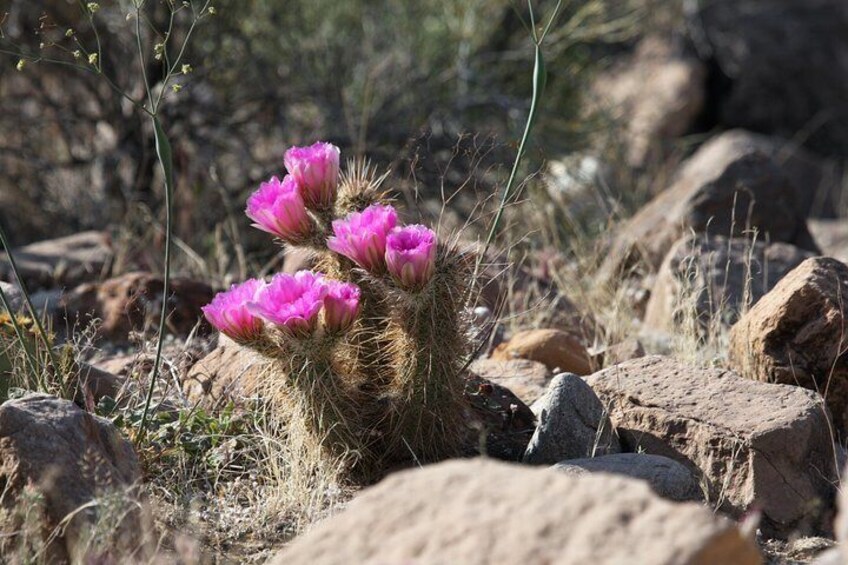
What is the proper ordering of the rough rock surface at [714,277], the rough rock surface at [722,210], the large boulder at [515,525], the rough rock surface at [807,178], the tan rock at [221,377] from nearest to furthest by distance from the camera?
the large boulder at [515,525] → the tan rock at [221,377] → the rough rock surface at [714,277] → the rough rock surface at [722,210] → the rough rock surface at [807,178]

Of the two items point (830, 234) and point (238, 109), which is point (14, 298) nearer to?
point (238, 109)

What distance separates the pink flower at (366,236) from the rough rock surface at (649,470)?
0.72 metres

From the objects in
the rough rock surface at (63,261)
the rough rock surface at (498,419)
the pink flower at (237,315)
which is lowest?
the rough rock surface at (63,261)

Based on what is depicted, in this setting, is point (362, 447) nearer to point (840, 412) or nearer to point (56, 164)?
point (840, 412)

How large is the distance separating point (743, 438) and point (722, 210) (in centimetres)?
277

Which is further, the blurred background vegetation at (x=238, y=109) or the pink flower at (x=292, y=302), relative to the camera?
the blurred background vegetation at (x=238, y=109)

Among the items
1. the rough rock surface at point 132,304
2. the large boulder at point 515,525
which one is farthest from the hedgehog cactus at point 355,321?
the rough rock surface at point 132,304

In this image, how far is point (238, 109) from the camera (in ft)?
26.0

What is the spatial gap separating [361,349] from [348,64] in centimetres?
507

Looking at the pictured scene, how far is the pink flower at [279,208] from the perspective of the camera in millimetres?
3354

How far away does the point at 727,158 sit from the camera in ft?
21.1

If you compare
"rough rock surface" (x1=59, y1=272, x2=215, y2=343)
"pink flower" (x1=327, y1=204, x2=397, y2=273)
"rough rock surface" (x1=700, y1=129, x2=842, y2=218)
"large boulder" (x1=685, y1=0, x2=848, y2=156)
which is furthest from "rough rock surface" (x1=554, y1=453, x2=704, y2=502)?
"large boulder" (x1=685, y1=0, x2=848, y2=156)

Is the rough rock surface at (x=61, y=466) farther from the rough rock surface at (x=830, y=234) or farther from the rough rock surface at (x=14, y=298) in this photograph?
the rough rock surface at (x=830, y=234)

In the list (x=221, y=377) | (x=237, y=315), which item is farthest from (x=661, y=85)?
(x=237, y=315)
